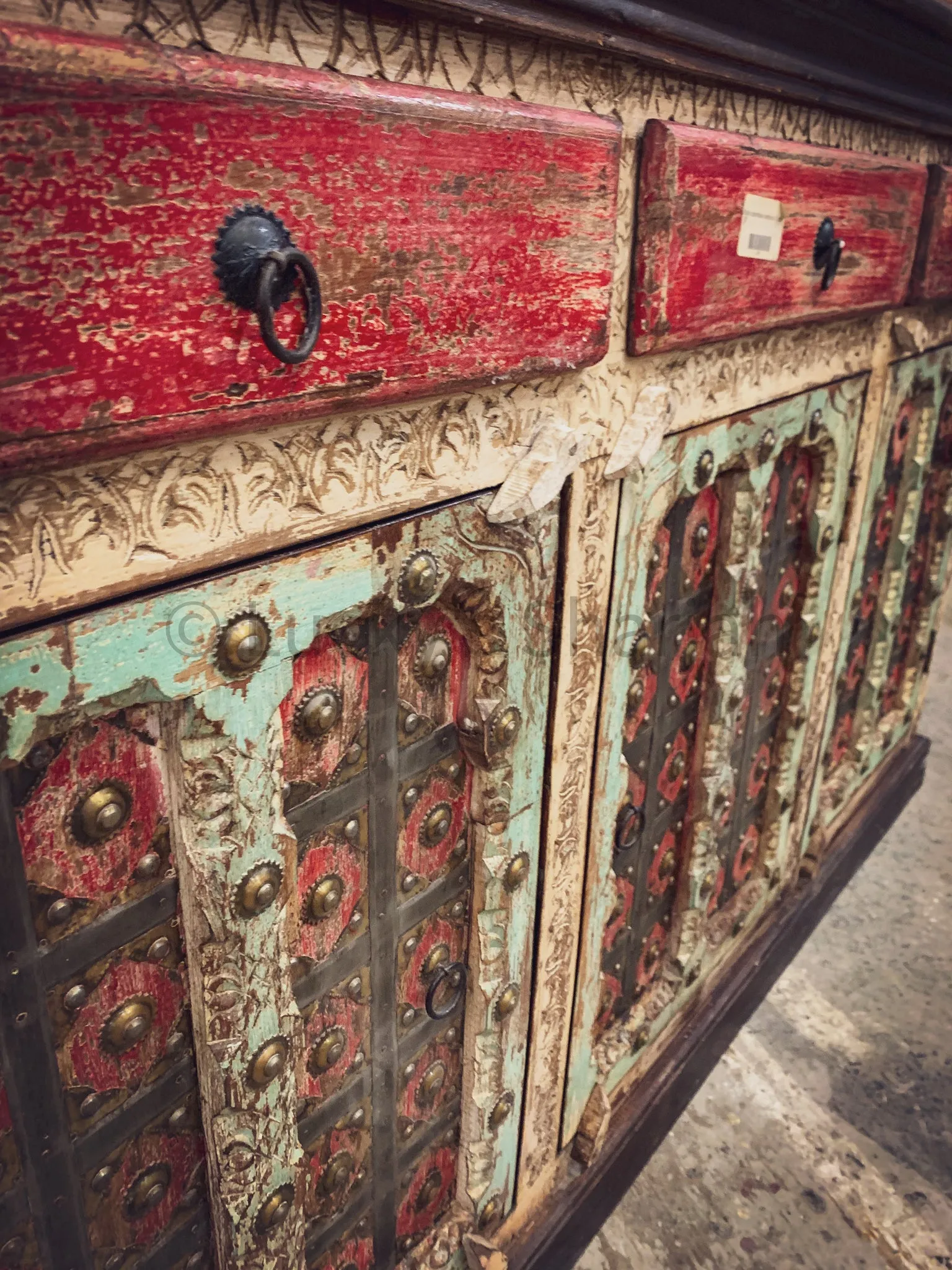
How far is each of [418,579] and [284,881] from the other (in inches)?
15.4

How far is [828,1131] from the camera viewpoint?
2266mm

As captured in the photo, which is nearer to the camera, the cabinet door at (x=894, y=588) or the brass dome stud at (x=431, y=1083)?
the brass dome stud at (x=431, y=1083)

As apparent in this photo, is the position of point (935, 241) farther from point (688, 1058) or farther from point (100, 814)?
point (100, 814)

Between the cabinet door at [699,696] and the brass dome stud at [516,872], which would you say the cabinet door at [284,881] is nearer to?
the brass dome stud at [516,872]

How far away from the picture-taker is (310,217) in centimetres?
77

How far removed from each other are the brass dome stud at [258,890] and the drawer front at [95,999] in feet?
0.23

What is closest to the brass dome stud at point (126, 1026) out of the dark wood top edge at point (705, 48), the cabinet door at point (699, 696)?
the cabinet door at point (699, 696)

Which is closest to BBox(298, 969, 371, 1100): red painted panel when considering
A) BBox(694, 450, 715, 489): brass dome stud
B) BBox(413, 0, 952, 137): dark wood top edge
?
BBox(694, 450, 715, 489): brass dome stud

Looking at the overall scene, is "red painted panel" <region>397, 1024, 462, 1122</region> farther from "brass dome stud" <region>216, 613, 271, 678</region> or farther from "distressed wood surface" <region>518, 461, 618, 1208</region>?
"brass dome stud" <region>216, 613, 271, 678</region>

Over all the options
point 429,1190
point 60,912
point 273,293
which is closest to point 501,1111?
point 429,1190

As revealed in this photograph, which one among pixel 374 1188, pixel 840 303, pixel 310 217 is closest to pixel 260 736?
pixel 310 217

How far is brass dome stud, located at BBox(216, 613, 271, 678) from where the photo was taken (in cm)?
87

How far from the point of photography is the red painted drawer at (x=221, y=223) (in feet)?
2.00

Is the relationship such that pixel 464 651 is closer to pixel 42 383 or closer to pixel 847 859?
pixel 42 383
